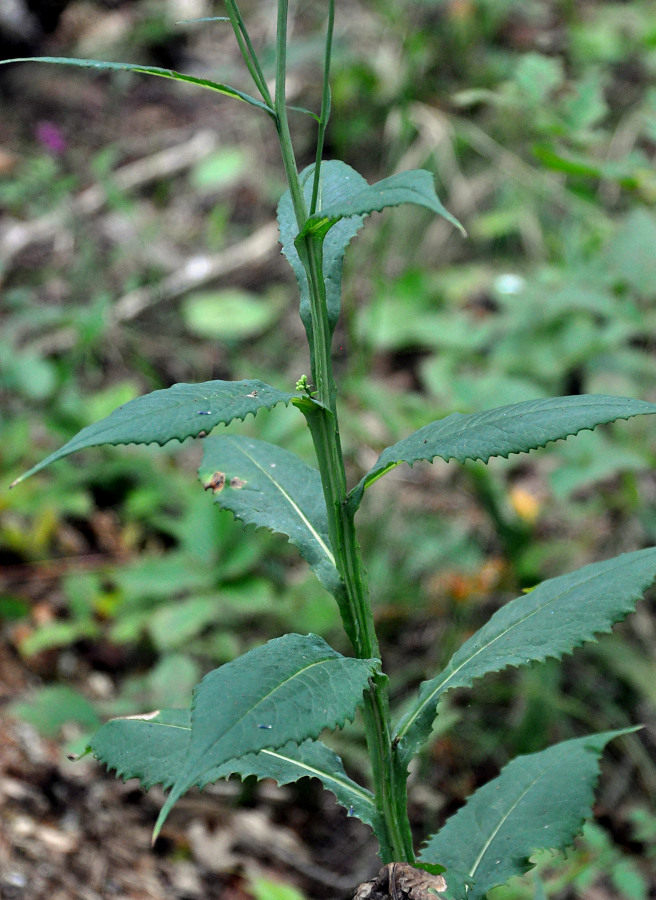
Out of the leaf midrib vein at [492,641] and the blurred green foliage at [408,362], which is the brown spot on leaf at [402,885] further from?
the blurred green foliage at [408,362]

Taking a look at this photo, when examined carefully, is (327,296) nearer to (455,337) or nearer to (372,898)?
(372,898)

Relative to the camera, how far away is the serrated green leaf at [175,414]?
0.72m

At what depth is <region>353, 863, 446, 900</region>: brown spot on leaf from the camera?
2.81 ft

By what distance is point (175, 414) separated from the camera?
75cm

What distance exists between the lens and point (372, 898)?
872mm

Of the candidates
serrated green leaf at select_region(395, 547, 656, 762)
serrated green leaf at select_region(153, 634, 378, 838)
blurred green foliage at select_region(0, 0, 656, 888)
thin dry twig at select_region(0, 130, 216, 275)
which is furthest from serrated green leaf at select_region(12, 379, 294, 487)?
thin dry twig at select_region(0, 130, 216, 275)

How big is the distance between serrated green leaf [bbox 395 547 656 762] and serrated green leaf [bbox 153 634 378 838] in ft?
0.46

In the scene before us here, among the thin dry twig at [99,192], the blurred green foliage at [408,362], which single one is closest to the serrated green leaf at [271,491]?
the blurred green foliage at [408,362]

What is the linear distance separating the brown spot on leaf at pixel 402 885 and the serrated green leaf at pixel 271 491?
0.33 meters

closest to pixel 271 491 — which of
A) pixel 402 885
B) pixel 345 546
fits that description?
pixel 345 546

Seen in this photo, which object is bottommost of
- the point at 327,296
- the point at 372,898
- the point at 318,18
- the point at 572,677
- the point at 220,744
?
the point at 572,677

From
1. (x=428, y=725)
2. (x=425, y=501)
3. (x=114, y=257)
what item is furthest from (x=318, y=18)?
(x=428, y=725)

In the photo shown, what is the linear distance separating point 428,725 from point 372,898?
0.19m

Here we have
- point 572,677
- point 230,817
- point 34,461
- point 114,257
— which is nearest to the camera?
point 230,817
